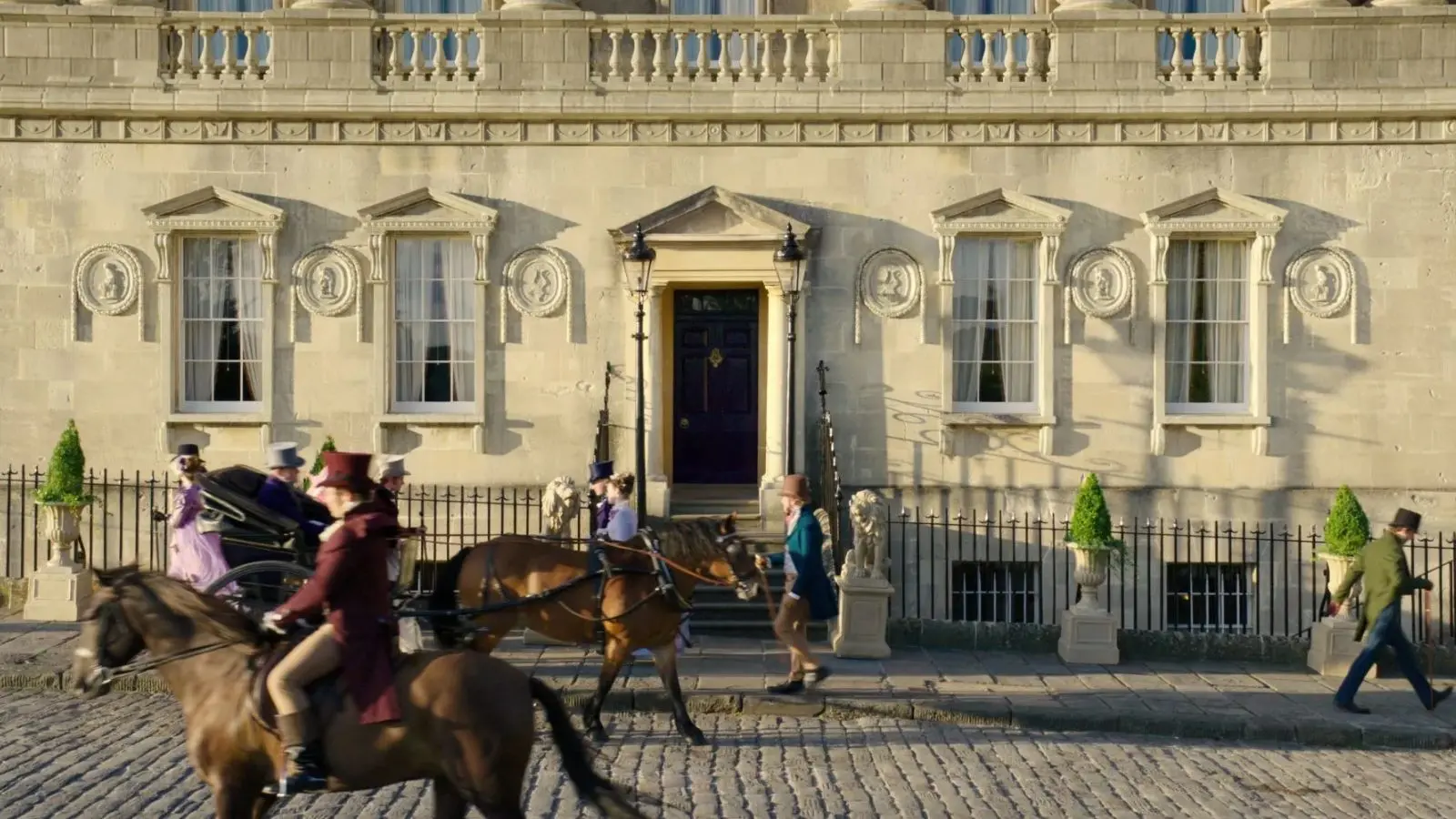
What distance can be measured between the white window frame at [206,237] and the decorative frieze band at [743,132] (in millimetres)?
766

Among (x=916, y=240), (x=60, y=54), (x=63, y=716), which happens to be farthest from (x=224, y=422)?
(x=916, y=240)

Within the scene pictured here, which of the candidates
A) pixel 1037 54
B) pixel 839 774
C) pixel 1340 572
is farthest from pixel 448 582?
pixel 1037 54

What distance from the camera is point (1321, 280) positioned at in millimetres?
18500

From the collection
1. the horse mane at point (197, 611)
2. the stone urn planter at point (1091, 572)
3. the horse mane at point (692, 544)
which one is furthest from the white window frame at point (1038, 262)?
the horse mane at point (197, 611)

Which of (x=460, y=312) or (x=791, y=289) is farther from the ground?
(x=791, y=289)

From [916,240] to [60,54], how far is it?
32.9 feet

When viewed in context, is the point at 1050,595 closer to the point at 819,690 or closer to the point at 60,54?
the point at 819,690

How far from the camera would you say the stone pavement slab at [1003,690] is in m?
12.9

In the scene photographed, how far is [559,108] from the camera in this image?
18391 mm

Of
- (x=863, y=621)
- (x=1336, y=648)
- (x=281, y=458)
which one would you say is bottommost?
(x=1336, y=648)

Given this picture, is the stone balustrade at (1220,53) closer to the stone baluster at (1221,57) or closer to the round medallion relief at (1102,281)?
the stone baluster at (1221,57)

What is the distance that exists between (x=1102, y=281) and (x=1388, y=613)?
241 inches

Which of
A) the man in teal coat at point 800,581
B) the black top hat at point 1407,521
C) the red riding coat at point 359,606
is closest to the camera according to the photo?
the red riding coat at point 359,606

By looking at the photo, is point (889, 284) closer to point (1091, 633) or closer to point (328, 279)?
point (1091, 633)
